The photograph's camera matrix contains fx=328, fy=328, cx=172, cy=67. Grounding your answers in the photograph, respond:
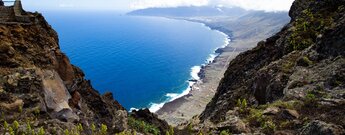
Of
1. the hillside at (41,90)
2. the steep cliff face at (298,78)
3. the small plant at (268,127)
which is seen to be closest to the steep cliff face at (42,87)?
the hillside at (41,90)

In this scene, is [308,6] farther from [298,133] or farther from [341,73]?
[298,133]

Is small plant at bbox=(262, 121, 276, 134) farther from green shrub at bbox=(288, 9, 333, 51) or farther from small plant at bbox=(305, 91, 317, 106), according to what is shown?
green shrub at bbox=(288, 9, 333, 51)

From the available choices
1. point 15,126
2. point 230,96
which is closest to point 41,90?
point 15,126

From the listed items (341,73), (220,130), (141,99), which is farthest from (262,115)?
(141,99)

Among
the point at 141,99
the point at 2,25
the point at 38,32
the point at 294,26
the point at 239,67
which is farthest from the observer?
the point at 141,99

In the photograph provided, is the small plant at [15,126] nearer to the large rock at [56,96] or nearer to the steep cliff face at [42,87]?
the steep cliff face at [42,87]

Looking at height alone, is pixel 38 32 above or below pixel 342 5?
below

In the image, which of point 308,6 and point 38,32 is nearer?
point 38,32
